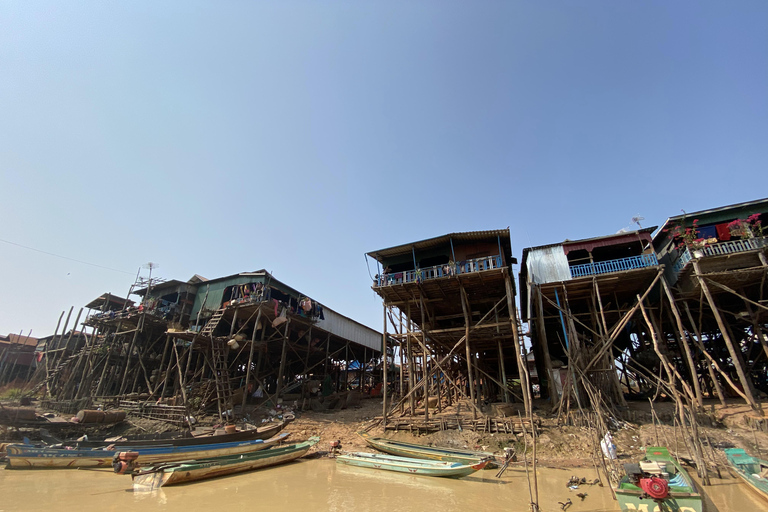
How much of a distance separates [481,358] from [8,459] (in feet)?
87.4

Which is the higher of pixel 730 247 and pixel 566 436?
pixel 730 247

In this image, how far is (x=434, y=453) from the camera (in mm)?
12492

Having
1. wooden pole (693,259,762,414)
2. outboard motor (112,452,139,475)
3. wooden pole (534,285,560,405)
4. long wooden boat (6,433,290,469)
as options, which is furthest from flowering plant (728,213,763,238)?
outboard motor (112,452,139,475)

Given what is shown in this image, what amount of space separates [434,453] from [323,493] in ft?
14.4

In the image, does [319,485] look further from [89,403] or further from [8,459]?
[89,403]

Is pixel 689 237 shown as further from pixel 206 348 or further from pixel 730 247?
pixel 206 348

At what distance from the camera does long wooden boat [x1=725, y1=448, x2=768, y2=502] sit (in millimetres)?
8133

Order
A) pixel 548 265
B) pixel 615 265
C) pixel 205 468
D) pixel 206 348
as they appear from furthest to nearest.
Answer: pixel 206 348 → pixel 548 265 → pixel 615 265 → pixel 205 468

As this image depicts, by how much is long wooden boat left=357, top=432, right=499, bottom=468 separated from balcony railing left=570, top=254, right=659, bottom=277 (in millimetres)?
10647

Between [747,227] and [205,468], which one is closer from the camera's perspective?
[205,468]

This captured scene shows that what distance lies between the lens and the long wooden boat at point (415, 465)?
34.7 feet

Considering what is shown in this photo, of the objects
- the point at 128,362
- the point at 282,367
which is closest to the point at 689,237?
the point at 282,367

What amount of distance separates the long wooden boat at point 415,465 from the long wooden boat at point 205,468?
2677mm

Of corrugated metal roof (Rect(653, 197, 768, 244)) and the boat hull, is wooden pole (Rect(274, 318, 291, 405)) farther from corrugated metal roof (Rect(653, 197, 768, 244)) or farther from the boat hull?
corrugated metal roof (Rect(653, 197, 768, 244))
